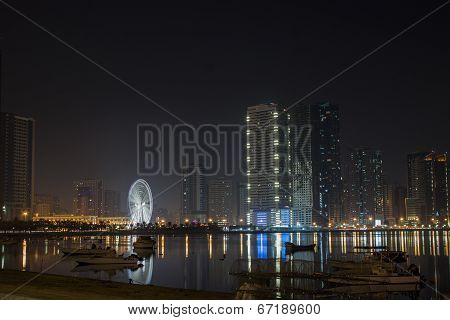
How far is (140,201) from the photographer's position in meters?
104

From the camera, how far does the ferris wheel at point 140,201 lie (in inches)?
4048

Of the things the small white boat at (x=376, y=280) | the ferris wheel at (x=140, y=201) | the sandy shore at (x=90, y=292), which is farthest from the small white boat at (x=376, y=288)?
the ferris wheel at (x=140, y=201)

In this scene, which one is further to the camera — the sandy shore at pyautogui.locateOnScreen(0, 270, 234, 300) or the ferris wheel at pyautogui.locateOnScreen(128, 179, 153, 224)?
the ferris wheel at pyautogui.locateOnScreen(128, 179, 153, 224)

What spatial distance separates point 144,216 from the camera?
102375 mm

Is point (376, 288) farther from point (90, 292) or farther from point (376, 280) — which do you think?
point (90, 292)

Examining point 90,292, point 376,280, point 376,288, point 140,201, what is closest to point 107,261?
point 376,280

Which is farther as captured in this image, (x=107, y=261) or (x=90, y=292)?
(x=107, y=261)

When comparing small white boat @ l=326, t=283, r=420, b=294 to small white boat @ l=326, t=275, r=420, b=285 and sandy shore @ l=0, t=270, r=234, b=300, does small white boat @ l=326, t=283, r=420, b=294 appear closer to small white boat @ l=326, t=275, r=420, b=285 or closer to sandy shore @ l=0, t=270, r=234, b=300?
small white boat @ l=326, t=275, r=420, b=285

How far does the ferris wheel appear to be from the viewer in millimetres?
102812

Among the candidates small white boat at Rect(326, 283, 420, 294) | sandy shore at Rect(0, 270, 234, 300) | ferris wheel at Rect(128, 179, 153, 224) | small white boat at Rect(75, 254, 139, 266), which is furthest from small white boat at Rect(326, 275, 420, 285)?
ferris wheel at Rect(128, 179, 153, 224)

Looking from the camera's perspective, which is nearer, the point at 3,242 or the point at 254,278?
the point at 254,278

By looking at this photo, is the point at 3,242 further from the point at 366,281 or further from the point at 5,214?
the point at 5,214

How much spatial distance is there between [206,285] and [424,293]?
1351cm

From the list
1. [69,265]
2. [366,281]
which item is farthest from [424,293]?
[69,265]
